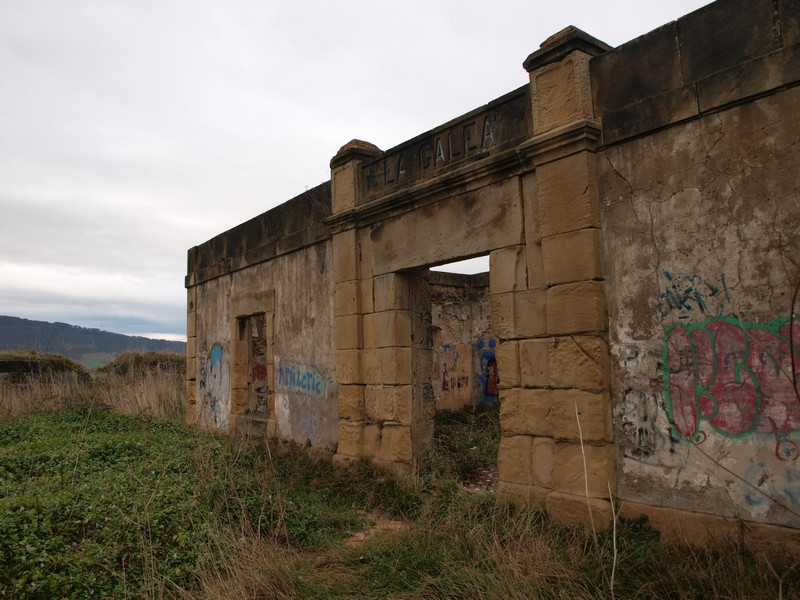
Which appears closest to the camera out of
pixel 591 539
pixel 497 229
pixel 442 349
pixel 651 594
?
pixel 651 594

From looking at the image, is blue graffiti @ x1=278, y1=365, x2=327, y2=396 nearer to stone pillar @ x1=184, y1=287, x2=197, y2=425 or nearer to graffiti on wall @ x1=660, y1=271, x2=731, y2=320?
stone pillar @ x1=184, y1=287, x2=197, y2=425

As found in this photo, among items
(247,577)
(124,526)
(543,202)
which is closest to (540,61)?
(543,202)

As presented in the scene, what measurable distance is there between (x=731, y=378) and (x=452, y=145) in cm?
334

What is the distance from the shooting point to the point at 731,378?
388 centimetres

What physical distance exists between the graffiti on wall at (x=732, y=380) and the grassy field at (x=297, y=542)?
0.76 meters

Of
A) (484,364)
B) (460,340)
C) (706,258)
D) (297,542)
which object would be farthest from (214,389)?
(706,258)

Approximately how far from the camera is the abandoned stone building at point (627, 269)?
3.75 m

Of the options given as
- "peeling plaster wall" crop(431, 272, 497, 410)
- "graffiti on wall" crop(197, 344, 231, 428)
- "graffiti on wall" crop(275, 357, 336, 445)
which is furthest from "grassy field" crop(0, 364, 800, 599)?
"peeling plaster wall" crop(431, 272, 497, 410)

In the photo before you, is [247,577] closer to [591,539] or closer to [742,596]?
[591,539]

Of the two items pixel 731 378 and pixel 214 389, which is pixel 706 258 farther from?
pixel 214 389

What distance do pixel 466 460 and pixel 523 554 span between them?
3859mm

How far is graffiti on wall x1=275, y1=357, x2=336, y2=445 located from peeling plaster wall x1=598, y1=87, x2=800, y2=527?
13.6ft

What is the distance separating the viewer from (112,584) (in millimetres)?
3803

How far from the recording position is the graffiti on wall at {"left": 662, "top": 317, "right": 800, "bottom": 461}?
364cm
